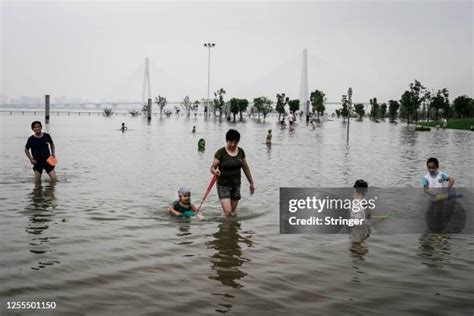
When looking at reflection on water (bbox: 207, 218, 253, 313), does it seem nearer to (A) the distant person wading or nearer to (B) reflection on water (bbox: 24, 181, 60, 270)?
(A) the distant person wading

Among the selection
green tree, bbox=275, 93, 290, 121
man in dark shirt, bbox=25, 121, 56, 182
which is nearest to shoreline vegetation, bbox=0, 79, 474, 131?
green tree, bbox=275, 93, 290, 121

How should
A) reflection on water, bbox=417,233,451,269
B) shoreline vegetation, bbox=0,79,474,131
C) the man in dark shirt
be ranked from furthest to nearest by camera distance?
shoreline vegetation, bbox=0,79,474,131, the man in dark shirt, reflection on water, bbox=417,233,451,269

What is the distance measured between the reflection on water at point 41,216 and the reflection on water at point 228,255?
2142mm

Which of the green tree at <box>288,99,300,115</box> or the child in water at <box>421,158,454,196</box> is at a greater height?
the green tree at <box>288,99,300,115</box>

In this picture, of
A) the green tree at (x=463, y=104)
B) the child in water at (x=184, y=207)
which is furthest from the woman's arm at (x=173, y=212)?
the green tree at (x=463, y=104)

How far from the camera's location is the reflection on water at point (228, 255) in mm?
5707

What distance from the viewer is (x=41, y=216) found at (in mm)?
8875

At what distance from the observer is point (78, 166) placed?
17438 millimetres

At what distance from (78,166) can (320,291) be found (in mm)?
13827

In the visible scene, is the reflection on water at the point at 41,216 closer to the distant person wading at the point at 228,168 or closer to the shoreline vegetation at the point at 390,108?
the distant person wading at the point at 228,168

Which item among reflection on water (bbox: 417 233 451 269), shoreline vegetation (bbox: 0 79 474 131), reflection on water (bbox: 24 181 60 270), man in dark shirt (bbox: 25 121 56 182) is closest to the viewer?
reflection on water (bbox: 417 233 451 269)

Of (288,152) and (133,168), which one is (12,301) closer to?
(133,168)

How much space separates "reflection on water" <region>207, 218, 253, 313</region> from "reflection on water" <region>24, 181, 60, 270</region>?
2.14 metres

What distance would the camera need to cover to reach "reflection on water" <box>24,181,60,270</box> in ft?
22.1
